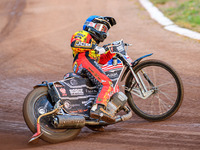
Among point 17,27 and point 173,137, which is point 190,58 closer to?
point 173,137

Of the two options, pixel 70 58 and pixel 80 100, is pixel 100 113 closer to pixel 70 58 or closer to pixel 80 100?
pixel 80 100

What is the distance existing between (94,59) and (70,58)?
5716mm

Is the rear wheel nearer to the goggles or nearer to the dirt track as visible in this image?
the dirt track

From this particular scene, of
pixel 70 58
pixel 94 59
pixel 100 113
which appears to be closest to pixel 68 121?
pixel 100 113

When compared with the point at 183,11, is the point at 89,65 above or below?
below

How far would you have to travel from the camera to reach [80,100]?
20.0 ft

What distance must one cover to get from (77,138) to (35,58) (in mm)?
6877

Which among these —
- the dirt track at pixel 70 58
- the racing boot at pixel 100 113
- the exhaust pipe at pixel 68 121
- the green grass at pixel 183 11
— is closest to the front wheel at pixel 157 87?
the dirt track at pixel 70 58

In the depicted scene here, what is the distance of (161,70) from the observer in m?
6.40

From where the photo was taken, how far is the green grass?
15.6 meters

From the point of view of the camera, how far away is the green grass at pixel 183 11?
1563 cm

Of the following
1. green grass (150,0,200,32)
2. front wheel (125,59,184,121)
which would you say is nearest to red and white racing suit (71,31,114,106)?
front wheel (125,59,184,121)

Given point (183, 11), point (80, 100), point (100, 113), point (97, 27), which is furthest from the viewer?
point (183, 11)

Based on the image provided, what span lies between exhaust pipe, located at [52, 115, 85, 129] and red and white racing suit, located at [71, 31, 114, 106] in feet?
1.46
